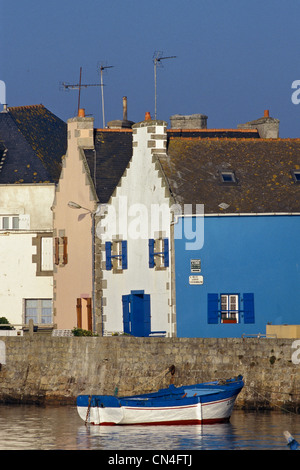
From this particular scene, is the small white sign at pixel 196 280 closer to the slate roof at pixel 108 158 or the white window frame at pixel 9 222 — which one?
the slate roof at pixel 108 158

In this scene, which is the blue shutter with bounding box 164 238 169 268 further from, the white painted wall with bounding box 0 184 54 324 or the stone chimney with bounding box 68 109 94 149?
the white painted wall with bounding box 0 184 54 324

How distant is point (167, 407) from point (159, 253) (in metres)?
10.0

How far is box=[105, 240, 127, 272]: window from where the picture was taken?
56625 mm

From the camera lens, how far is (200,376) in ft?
162

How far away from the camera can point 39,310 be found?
210ft

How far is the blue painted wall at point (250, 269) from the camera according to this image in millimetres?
52750

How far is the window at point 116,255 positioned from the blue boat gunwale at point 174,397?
→ 10.4 meters

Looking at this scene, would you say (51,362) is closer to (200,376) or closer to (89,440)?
(200,376)

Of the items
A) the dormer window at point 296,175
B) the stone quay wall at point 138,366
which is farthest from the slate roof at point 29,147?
the dormer window at point 296,175

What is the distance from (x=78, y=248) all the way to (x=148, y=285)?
549 cm

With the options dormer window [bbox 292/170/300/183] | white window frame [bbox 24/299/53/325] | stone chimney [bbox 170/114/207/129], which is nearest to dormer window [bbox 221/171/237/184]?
dormer window [bbox 292/170/300/183]

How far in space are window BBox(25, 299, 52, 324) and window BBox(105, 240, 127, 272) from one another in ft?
25.3

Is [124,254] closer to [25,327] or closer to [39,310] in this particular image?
[25,327]

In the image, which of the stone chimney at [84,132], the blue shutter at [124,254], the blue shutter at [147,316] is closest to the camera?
the blue shutter at [147,316]
